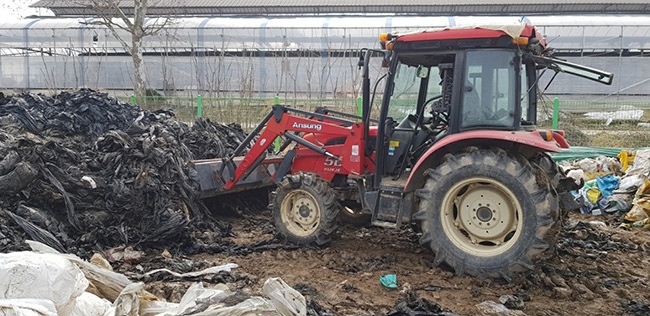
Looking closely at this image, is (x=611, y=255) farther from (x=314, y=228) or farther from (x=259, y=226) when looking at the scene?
(x=259, y=226)

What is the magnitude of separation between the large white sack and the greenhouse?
16087 mm

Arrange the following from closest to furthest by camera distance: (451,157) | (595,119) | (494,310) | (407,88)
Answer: (494,310) < (451,157) < (407,88) < (595,119)

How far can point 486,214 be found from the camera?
5.36 metres

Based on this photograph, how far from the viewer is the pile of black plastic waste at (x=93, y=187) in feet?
19.3

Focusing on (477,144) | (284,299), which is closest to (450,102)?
(477,144)

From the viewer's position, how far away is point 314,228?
634 cm

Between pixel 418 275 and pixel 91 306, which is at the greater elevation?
pixel 91 306

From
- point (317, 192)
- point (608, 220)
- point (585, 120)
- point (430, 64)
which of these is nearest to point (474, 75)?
point (430, 64)

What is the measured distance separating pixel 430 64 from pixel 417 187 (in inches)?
51.8

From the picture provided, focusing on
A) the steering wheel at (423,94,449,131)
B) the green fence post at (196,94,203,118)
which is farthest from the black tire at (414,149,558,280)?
the green fence post at (196,94,203,118)

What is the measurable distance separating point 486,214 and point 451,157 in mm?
614

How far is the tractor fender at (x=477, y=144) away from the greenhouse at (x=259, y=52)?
13464 mm

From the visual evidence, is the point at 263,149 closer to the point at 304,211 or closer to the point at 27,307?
the point at 304,211

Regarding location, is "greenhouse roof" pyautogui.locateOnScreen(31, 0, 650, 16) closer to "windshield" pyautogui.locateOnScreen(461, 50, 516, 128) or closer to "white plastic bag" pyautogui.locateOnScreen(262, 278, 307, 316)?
"windshield" pyautogui.locateOnScreen(461, 50, 516, 128)
